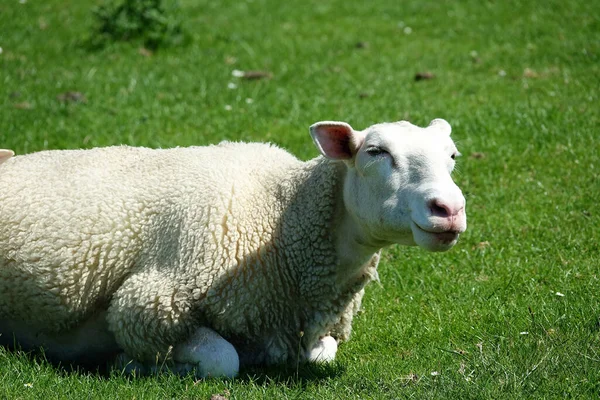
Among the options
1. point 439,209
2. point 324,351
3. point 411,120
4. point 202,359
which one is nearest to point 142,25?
point 411,120

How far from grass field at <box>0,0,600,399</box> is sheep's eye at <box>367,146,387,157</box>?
123 cm

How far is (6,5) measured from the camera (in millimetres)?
13406

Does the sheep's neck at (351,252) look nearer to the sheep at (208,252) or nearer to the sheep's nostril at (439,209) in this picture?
the sheep at (208,252)

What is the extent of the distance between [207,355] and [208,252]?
23.4 inches

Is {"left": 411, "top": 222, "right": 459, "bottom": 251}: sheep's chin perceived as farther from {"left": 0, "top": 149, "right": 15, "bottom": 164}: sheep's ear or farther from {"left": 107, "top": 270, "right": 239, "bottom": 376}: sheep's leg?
{"left": 0, "top": 149, "right": 15, "bottom": 164}: sheep's ear

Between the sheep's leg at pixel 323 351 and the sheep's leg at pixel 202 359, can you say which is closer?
the sheep's leg at pixel 202 359

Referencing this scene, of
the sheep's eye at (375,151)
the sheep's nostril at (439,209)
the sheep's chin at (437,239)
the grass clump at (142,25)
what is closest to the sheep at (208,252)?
the sheep's eye at (375,151)

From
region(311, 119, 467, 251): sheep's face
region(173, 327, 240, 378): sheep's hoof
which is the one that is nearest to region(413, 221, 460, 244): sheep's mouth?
region(311, 119, 467, 251): sheep's face

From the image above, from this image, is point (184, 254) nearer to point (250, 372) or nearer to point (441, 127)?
point (250, 372)

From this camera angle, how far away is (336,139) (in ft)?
16.7

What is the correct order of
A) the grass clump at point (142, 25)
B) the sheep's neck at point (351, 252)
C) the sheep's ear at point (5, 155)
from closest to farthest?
the sheep's neck at point (351, 252)
the sheep's ear at point (5, 155)
the grass clump at point (142, 25)

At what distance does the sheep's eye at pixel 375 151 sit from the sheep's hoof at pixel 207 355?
4.49 feet

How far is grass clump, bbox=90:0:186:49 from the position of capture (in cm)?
1166

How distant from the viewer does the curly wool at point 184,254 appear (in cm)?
522
